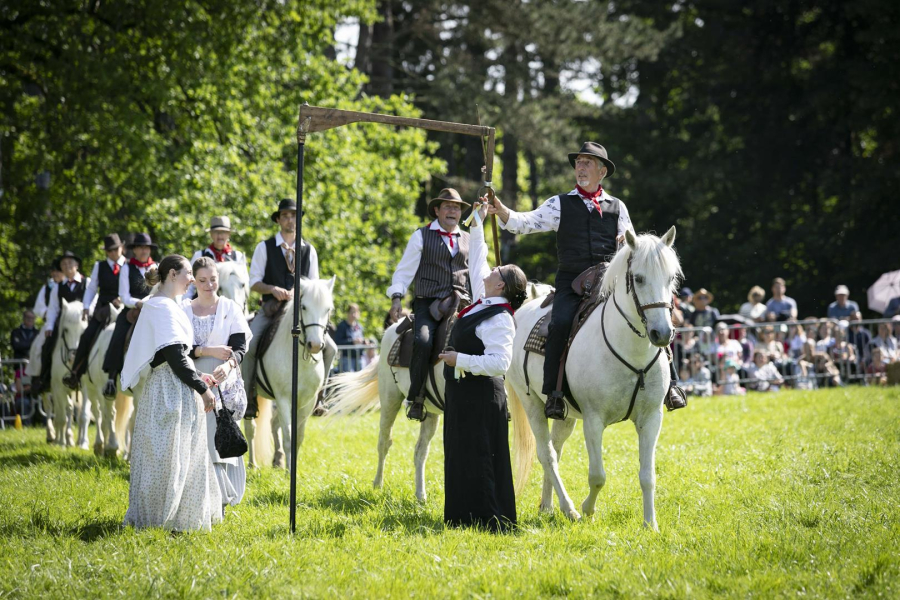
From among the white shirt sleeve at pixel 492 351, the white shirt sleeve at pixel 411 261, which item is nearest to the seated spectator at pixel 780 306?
the white shirt sleeve at pixel 411 261

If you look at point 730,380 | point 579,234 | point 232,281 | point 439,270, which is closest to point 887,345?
point 730,380

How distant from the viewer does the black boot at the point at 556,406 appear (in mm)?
7574

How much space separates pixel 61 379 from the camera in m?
14.3

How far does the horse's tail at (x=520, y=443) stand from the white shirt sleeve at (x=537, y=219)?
166cm

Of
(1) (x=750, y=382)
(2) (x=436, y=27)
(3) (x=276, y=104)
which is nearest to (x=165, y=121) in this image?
(3) (x=276, y=104)

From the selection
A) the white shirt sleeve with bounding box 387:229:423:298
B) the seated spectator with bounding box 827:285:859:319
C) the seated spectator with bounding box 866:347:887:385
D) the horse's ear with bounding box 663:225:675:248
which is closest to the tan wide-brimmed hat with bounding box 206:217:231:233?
the white shirt sleeve with bounding box 387:229:423:298

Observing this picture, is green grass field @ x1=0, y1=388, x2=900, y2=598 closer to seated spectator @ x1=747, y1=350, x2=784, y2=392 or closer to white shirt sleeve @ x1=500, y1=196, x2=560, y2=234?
white shirt sleeve @ x1=500, y1=196, x2=560, y2=234

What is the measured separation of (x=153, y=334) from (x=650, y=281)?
12.4 ft

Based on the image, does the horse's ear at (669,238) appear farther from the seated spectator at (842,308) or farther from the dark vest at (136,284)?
the seated spectator at (842,308)

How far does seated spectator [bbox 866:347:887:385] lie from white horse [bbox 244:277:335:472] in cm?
1272

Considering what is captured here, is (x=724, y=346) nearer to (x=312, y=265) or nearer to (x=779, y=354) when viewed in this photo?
(x=779, y=354)

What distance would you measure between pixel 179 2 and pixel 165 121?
2806 millimetres

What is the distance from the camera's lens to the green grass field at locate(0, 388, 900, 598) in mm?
5598

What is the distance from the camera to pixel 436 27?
97.4 ft
